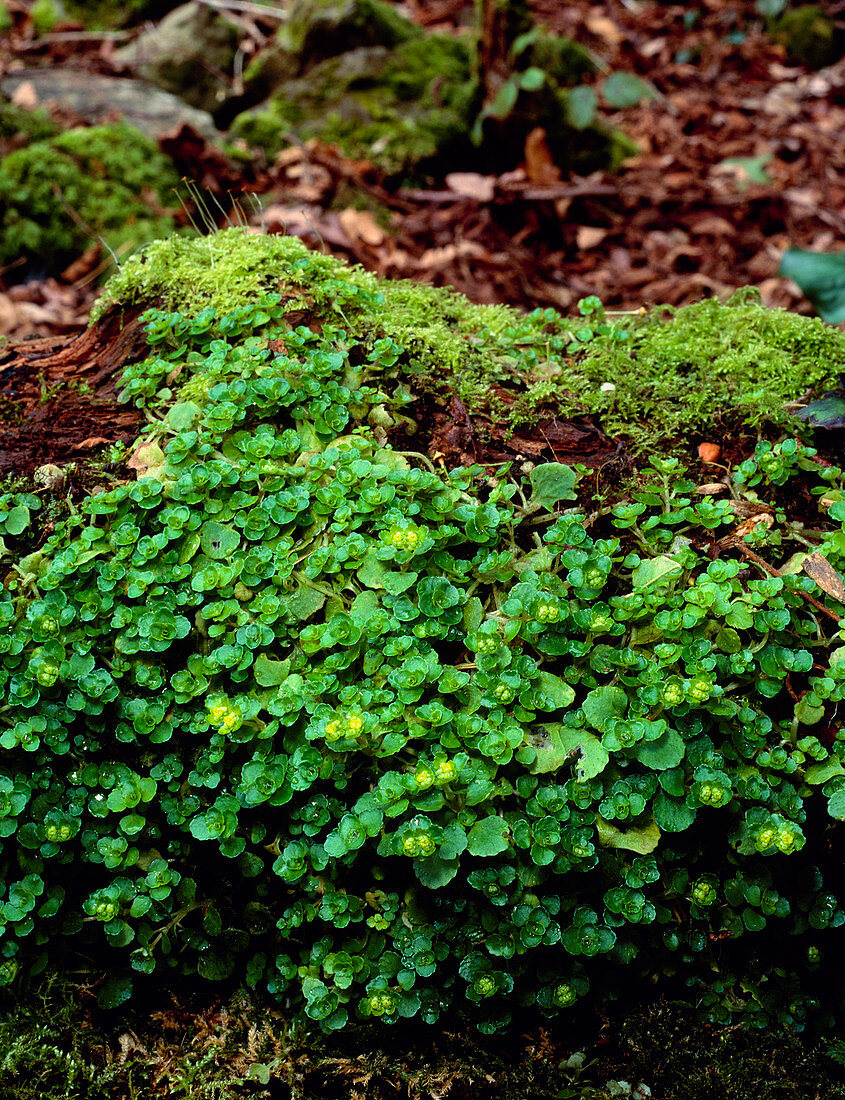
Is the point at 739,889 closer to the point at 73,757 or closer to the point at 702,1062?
the point at 702,1062

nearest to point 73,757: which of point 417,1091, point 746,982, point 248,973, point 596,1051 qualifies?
point 248,973

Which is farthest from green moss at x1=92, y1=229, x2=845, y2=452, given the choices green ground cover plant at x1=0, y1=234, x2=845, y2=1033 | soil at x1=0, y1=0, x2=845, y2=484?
soil at x1=0, y1=0, x2=845, y2=484

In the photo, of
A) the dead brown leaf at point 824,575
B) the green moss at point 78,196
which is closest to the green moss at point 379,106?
the green moss at point 78,196

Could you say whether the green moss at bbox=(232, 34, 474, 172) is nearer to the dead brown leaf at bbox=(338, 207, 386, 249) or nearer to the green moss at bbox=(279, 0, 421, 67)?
the green moss at bbox=(279, 0, 421, 67)

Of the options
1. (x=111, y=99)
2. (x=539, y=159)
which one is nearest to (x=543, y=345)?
(x=539, y=159)

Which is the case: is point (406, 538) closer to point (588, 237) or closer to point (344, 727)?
point (344, 727)

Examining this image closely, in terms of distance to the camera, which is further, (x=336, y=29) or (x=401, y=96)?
(x=336, y=29)

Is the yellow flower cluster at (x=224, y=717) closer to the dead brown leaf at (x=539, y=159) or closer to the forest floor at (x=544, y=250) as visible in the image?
the forest floor at (x=544, y=250)
